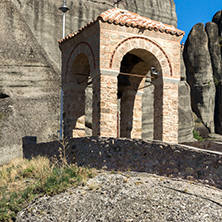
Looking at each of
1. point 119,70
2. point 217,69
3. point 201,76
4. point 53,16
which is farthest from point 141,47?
point 217,69

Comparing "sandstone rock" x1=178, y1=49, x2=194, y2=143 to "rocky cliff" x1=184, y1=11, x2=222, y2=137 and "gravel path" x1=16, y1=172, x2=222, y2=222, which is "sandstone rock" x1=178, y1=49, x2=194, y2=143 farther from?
"gravel path" x1=16, y1=172, x2=222, y2=222

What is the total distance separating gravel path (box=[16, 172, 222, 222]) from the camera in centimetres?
746

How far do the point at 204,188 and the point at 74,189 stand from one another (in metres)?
3.50

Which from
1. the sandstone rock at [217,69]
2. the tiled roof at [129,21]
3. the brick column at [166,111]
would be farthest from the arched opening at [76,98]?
the sandstone rock at [217,69]

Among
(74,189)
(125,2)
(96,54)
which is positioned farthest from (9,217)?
(125,2)

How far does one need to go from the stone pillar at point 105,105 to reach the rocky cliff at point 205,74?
23178 millimetres

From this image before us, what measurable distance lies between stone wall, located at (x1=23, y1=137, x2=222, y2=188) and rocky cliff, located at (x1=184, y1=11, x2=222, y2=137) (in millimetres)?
24839

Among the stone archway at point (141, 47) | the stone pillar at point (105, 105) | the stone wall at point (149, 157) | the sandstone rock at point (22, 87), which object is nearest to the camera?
the stone wall at point (149, 157)

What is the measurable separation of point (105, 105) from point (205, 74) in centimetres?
2391

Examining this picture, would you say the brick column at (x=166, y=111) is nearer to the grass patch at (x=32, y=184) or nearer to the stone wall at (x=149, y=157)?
the stone wall at (x=149, y=157)

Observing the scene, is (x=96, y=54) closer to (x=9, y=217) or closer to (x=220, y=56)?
(x=9, y=217)

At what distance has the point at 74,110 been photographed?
15375mm

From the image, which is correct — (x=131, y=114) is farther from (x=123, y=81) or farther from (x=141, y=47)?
(x=141, y=47)

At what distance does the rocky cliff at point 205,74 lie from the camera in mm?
34375
